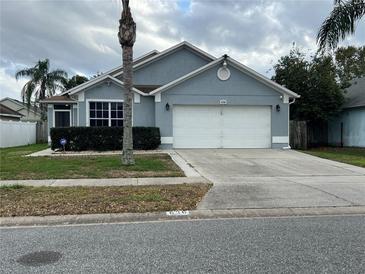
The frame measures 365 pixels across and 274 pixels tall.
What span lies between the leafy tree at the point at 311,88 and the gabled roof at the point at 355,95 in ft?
2.78

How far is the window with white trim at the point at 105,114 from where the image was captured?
72.9ft

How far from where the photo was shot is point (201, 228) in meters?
6.86

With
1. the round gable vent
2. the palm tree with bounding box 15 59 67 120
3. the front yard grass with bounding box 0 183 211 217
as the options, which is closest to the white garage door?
the round gable vent

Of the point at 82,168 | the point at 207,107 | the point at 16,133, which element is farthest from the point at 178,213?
the point at 16,133

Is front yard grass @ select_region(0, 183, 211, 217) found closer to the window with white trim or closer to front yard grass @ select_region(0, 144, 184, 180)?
front yard grass @ select_region(0, 144, 184, 180)

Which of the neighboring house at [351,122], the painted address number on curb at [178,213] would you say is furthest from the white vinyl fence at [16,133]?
the neighboring house at [351,122]

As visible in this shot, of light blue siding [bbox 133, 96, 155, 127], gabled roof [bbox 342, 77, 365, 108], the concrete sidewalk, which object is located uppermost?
gabled roof [bbox 342, 77, 365, 108]

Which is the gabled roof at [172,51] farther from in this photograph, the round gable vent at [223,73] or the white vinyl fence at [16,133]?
the white vinyl fence at [16,133]

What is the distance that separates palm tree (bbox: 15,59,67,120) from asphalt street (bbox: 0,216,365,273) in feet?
121

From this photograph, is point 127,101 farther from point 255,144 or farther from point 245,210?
point 255,144

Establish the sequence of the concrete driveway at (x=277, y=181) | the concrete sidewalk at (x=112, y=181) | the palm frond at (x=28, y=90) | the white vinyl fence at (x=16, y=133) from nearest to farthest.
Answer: the concrete driveway at (x=277, y=181), the concrete sidewalk at (x=112, y=181), the white vinyl fence at (x=16, y=133), the palm frond at (x=28, y=90)

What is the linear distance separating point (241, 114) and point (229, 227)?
1589 cm

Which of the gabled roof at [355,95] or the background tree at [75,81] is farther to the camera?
the background tree at [75,81]

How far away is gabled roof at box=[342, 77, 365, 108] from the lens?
26.2 m
